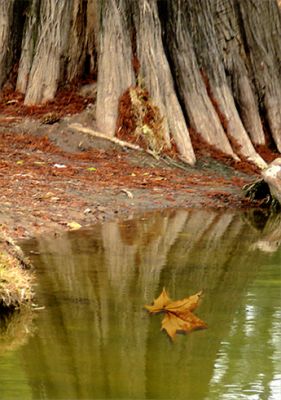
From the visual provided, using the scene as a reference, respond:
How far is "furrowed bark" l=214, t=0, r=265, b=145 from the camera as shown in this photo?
584 inches

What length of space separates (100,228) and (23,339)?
Answer: 12.8ft

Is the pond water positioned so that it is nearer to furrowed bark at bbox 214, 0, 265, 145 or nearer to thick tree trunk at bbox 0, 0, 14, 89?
furrowed bark at bbox 214, 0, 265, 145

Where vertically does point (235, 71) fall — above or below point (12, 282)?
above

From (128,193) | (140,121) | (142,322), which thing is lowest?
(128,193)

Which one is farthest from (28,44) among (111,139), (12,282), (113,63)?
(12,282)

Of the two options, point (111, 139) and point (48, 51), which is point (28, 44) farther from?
point (111, 139)

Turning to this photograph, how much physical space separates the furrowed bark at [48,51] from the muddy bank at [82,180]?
614 millimetres

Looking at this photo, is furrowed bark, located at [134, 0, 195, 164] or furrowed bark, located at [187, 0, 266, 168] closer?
furrowed bark, located at [134, 0, 195, 164]

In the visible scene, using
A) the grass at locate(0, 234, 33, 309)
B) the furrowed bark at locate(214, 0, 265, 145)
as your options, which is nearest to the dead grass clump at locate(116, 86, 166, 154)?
the furrowed bark at locate(214, 0, 265, 145)

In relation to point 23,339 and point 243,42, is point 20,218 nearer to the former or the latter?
point 23,339

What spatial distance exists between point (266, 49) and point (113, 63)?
265 centimetres

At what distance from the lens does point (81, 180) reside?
1174cm

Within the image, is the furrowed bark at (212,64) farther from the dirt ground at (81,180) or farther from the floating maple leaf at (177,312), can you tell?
the floating maple leaf at (177,312)

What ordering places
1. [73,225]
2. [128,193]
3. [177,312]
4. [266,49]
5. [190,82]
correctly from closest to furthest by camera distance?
[177,312], [73,225], [128,193], [190,82], [266,49]
